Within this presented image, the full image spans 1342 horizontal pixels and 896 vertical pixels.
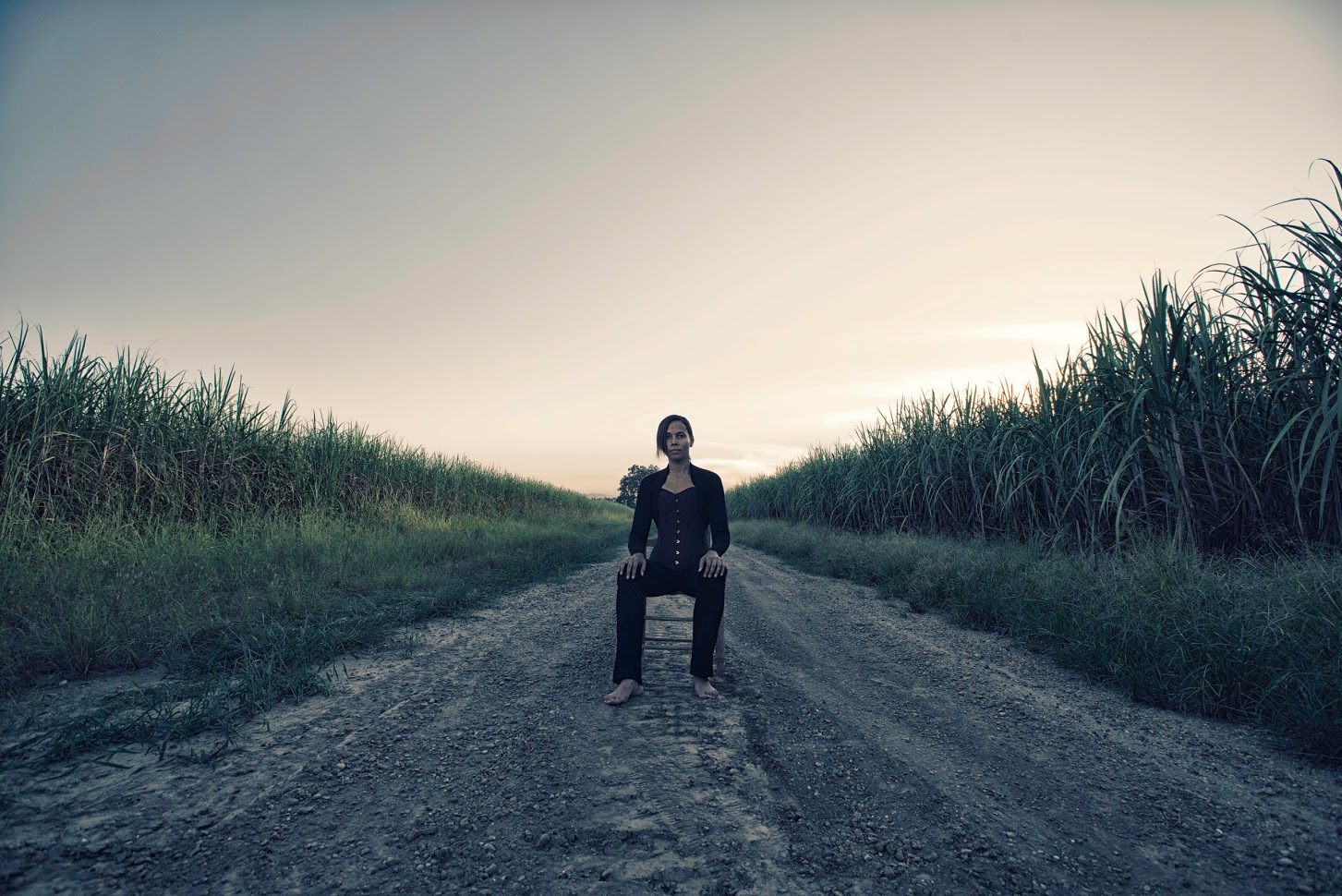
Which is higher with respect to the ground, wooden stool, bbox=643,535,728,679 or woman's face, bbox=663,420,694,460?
woman's face, bbox=663,420,694,460

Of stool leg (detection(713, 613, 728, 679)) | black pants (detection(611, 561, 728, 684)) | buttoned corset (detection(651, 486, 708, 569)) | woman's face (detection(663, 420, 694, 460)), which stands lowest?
stool leg (detection(713, 613, 728, 679))

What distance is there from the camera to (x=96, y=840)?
1.87 metres

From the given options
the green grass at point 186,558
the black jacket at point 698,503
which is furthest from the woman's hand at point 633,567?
the green grass at point 186,558

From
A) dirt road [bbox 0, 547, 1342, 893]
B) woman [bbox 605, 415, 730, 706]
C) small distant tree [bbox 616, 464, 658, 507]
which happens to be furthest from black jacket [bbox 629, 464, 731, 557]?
small distant tree [bbox 616, 464, 658, 507]

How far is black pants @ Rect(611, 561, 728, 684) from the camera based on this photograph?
136 inches

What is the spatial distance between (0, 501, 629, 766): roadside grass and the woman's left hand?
7.88 feet

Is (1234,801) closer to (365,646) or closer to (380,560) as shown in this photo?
(365,646)

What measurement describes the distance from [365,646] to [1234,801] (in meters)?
5.07

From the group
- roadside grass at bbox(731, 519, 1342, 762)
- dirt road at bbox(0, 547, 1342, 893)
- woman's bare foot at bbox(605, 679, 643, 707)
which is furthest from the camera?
woman's bare foot at bbox(605, 679, 643, 707)

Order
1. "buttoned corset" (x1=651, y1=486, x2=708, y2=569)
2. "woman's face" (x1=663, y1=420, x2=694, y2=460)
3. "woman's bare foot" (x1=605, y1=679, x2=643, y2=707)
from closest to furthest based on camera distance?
"woman's bare foot" (x1=605, y1=679, x2=643, y2=707)
"buttoned corset" (x1=651, y1=486, x2=708, y2=569)
"woman's face" (x1=663, y1=420, x2=694, y2=460)

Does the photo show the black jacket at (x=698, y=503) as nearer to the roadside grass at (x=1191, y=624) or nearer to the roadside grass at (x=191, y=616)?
the roadside grass at (x=191, y=616)

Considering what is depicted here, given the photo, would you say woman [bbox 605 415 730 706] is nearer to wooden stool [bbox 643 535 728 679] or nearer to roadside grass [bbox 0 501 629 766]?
wooden stool [bbox 643 535 728 679]

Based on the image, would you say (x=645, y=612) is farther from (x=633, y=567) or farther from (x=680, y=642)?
(x=680, y=642)

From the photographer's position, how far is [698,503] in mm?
3936
